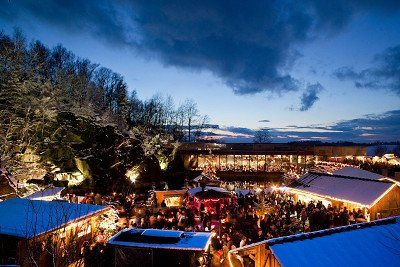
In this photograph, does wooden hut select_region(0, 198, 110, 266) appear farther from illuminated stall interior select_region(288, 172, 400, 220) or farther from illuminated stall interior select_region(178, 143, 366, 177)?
illuminated stall interior select_region(178, 143, 366, 177)

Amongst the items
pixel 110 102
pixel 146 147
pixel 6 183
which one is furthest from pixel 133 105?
pixel 6 183

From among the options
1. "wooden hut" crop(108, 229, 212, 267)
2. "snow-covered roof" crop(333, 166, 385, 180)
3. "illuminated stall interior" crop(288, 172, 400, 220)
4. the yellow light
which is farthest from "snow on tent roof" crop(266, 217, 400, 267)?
the yellow light

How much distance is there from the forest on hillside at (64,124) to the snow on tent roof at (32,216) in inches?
218

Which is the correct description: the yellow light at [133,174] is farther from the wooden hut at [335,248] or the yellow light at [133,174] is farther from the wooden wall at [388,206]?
the wooden hut at [335,248]

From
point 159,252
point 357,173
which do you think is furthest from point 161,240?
point 357,173

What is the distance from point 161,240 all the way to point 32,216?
4327 mm

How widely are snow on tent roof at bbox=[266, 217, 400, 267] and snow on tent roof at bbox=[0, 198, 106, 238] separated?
5774 mm

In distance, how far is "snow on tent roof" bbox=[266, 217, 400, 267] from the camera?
6.40 m

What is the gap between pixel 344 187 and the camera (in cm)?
1792

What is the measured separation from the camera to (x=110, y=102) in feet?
164

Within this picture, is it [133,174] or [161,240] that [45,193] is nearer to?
[161,240]

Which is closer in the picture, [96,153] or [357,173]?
[357,173]

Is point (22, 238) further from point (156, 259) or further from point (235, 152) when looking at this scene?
point (235, 152)

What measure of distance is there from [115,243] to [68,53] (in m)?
43.9
